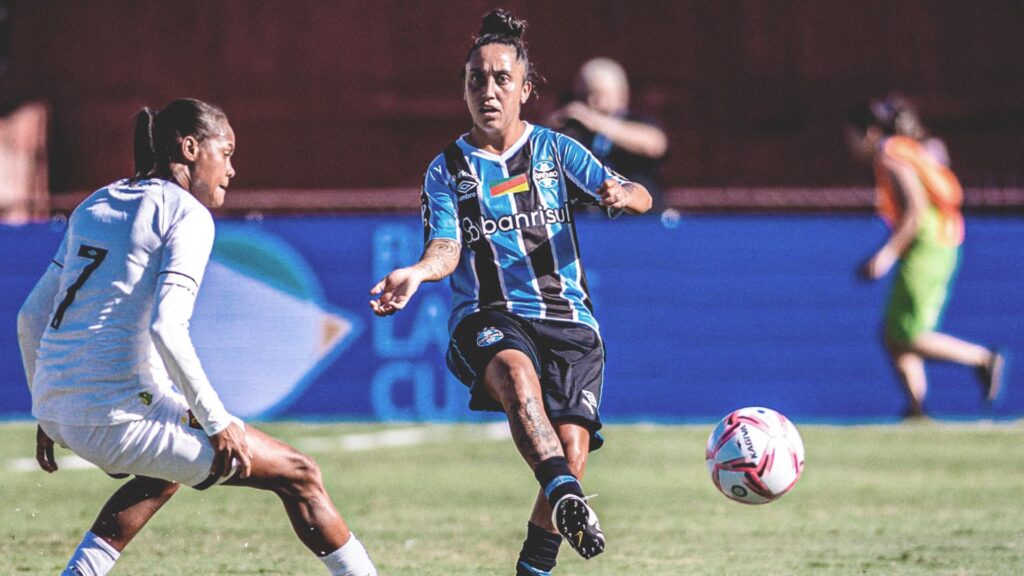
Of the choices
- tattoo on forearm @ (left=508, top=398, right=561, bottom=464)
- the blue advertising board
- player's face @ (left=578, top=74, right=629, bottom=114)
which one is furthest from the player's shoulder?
tattoo on forearm @ (left=508, top=398, right=561, bottom=464)

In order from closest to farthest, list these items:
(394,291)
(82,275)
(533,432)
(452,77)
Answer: (82,275) < (394,291) < (533,432) < (452,77)

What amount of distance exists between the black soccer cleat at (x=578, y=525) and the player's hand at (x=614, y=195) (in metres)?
1.23

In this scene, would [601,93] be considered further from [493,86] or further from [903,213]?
[493,86]

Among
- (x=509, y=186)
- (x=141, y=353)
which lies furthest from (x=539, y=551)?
(x=141, y=353)

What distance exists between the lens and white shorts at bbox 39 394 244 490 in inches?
215

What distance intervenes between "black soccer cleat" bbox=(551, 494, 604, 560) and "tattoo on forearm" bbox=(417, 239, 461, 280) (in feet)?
3.29

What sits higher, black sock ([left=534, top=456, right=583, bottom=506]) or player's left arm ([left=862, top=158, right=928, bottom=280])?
player's left arm ([left=862, top=158, right=928, bottom=280])

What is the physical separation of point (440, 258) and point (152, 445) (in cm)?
141

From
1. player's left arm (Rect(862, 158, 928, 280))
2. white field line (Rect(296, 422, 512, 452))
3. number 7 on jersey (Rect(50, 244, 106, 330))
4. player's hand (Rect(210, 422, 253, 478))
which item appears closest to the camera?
player's hand (Rect(210, 422, 253, 478))

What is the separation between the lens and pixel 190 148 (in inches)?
225

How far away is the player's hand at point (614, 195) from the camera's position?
21.0 ft

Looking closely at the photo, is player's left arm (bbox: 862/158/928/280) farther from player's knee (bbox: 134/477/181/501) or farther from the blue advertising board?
player's knee (bbox: 134/477/181/501)

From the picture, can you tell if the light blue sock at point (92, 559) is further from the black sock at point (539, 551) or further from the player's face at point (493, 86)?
the player's face at point (493, 86)

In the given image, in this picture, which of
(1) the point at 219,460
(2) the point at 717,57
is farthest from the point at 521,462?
(2) the point at 717,57
